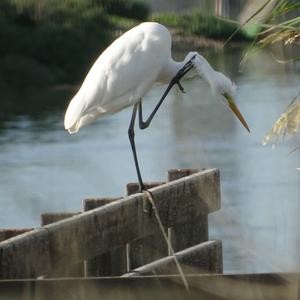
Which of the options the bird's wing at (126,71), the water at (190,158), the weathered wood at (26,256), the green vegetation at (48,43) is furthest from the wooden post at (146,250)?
the green vegetation at (48,43)

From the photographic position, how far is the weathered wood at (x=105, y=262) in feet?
15.2

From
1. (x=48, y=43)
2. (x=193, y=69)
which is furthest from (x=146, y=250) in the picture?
(x=48, y=43)

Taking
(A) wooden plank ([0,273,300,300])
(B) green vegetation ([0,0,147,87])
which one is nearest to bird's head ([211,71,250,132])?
(A) wooden plank ([0,273,300,300])

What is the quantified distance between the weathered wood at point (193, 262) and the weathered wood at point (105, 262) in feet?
0.96

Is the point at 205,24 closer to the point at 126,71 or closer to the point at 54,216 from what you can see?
the point at 126,71

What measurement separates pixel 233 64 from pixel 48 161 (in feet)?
23.2

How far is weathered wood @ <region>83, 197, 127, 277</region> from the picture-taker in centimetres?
464

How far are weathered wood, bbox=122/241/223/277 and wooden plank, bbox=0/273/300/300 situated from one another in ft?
3.13

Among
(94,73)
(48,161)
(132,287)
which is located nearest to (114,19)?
(48,161)

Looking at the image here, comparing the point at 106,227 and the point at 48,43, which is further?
the point at 48,43

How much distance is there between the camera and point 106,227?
13.4ft

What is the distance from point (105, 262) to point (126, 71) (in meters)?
2.61

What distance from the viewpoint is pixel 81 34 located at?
115 ft

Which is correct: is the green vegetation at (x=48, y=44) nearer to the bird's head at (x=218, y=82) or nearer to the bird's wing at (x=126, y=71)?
the bird's wing at (x=126, y=71)
